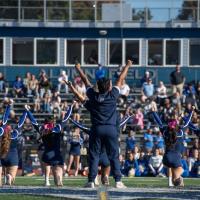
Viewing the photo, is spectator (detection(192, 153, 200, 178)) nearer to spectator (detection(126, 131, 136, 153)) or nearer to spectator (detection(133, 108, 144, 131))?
spectator (detection(126, 131, 136, 153))

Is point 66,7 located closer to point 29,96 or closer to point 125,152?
point 29,96

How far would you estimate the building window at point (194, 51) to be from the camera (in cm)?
4522

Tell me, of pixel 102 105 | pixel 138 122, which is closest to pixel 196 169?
pixel 138 122

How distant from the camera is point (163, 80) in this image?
44219 millimetres

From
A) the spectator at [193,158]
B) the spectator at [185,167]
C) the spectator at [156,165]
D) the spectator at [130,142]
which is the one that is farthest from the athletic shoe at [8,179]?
the spectator at [130,142]

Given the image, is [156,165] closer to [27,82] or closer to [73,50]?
[27,82]

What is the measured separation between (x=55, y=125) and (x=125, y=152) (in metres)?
11.3

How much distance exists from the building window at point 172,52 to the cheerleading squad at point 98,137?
2150 cm

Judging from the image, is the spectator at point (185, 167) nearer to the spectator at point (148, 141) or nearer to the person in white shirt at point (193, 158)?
the person in white shirt at point (193, 158)

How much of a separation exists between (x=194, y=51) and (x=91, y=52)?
423 cm

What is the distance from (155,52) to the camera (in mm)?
45406

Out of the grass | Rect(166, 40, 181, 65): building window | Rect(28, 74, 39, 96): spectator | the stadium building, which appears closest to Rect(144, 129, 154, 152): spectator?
Rect(28, 74, 39, 96): spectator

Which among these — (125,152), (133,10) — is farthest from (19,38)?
(125,152)

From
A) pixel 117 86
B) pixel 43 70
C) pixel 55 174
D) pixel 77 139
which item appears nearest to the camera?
pixel 117 86
